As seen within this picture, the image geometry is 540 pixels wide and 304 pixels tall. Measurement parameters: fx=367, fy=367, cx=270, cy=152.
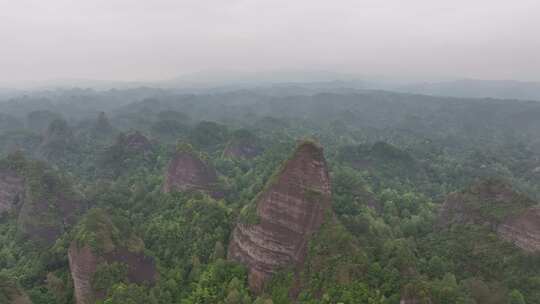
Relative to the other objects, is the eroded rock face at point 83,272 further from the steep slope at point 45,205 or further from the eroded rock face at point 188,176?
the eroded rock face at point 188,176

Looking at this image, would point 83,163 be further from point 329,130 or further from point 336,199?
point 329,130

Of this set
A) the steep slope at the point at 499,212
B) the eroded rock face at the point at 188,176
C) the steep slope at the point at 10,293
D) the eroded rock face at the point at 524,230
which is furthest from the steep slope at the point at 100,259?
the eroded rock face at the point at 524,230

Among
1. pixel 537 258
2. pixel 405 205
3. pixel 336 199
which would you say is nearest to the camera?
pixel 537 258

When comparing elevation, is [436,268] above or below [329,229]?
below

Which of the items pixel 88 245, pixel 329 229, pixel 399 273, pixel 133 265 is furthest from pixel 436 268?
pixel 88 245

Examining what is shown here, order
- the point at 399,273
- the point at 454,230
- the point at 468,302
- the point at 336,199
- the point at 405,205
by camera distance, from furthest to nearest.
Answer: the point at 405,205 → the point at 336,199 → the point at 454,230 → the point at 399,273 → the point at 468,302

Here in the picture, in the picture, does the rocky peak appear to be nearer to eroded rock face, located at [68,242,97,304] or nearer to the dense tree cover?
the dense tree cover
